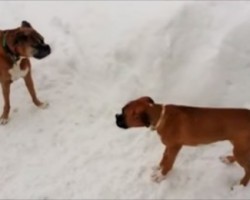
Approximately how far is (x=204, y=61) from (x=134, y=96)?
Answer: 884 mm

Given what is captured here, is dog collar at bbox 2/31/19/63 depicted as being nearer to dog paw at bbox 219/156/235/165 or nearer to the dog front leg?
the dog front leg

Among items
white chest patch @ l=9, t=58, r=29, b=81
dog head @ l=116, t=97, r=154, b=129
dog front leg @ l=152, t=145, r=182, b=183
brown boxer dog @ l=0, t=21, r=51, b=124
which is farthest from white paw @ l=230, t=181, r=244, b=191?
white chest patch @ l=9, t=58, r=29, b=81

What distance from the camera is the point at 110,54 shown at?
5.80 m

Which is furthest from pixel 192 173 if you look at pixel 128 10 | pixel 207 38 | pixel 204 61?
pixel 128 10

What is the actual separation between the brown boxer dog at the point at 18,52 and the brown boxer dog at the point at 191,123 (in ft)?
3.52

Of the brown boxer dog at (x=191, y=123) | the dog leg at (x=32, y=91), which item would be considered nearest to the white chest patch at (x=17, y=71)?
the dog leg at (x=32, y=91)

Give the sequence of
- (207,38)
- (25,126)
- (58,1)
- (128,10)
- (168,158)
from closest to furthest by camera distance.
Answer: (168,158) → (25,126) → (207,38) → (128,10) → (58,1)

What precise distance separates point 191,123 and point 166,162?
0.51m

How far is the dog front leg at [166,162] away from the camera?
177 inches

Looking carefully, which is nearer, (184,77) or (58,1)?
(184,77)

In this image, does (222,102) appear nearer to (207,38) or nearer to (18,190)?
(207,38)

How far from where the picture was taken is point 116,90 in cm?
550

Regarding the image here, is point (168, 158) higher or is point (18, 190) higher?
point (168, 158)

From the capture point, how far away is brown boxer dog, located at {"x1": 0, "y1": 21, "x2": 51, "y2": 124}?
4.58 m
